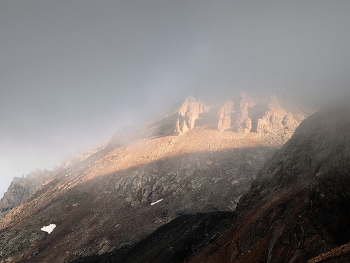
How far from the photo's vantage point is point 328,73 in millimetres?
92125

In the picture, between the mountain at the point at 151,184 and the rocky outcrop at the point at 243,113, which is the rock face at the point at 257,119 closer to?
the rocky outcrop at the point at 243,113

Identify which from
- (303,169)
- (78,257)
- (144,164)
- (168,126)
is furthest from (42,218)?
(303,169)

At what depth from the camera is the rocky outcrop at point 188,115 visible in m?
63.0

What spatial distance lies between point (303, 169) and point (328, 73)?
352 ft

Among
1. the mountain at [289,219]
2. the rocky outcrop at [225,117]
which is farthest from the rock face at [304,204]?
the rocky outcrop at [225,117]

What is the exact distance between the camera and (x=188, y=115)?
65688mm

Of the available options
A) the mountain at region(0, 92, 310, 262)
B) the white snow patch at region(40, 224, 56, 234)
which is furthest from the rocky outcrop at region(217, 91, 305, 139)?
the white snow patch at region(40, 224, 56, 234)

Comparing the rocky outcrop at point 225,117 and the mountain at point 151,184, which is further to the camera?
the rocky outcrop at point 225,117

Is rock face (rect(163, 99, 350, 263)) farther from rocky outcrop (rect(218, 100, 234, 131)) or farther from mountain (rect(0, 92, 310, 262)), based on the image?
rocky outcrop (rect(218, 100, 234, 131))

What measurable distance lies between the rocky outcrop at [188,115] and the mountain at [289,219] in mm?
35328

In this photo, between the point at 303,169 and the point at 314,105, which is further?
the point at 314,105

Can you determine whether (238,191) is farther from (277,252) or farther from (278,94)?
(278,94)

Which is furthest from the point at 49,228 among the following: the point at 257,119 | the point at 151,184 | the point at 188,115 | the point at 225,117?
the point at 257,119

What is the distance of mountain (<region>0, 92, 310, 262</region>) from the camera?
1383 inches
